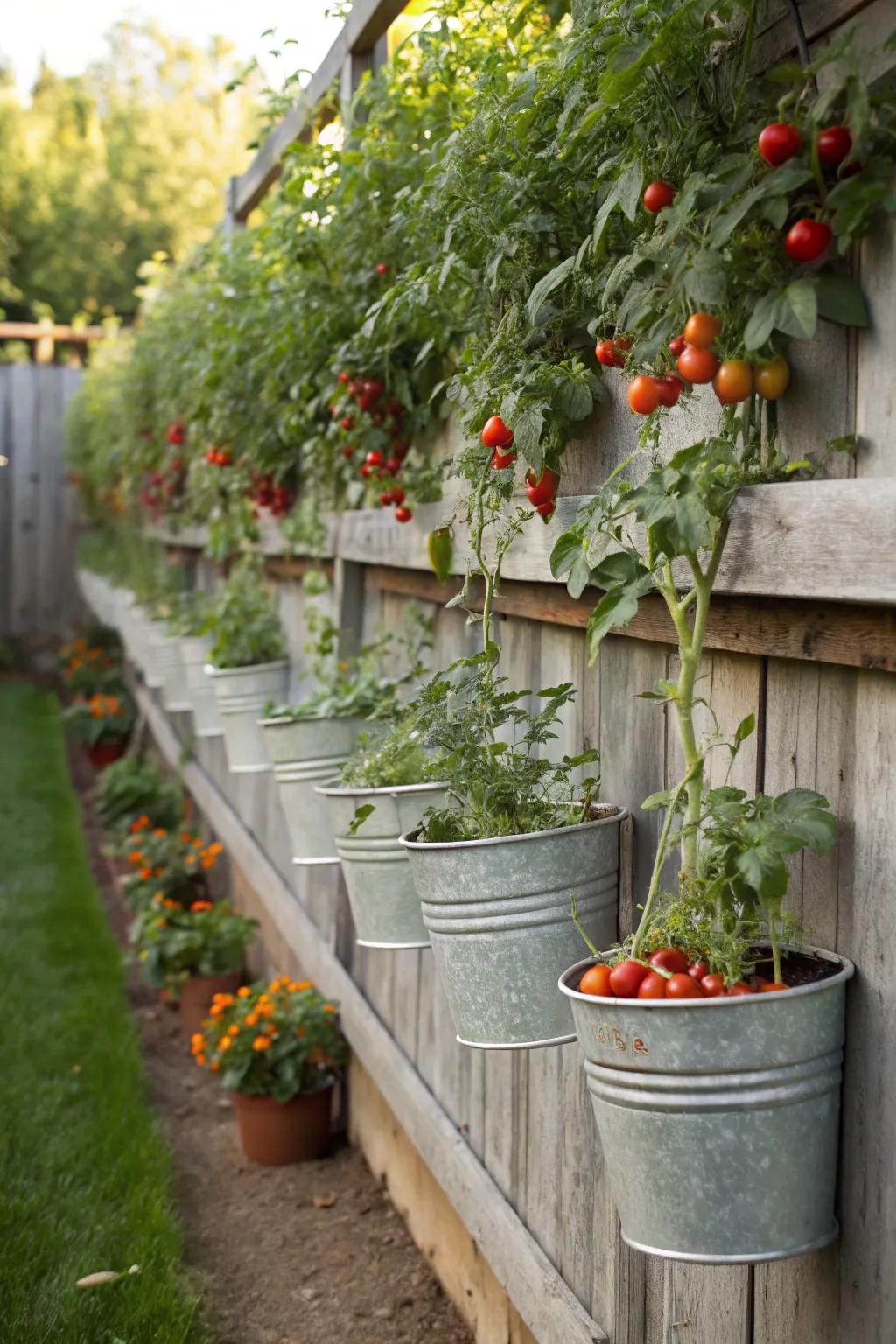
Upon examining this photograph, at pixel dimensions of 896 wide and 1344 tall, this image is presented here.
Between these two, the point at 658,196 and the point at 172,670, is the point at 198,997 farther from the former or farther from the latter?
the point at 658,196

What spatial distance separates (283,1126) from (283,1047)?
0.21 meters

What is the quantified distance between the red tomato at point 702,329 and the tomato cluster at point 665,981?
0.57 m

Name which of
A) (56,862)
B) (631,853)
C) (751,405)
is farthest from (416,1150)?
(56,862)

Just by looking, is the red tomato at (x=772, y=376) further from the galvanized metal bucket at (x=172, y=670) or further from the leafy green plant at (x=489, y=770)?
the galvanized metal bucket at (x=172, y=670)

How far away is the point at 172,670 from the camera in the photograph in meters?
5.39

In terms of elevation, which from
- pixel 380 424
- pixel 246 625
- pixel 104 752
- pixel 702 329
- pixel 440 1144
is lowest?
pixel 440 1144

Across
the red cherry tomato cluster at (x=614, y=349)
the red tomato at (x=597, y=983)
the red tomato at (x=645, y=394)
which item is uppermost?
the red cherry tomato cluster at (x=614, y=349)

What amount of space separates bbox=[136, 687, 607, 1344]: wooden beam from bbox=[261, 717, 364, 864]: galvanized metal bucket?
512 mm

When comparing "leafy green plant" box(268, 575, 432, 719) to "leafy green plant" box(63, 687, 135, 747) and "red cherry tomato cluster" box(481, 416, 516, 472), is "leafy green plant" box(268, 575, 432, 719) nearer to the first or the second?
"red cherry tomato cluster" box(481, 416, 516, 472)

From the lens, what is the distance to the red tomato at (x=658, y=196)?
1349mm

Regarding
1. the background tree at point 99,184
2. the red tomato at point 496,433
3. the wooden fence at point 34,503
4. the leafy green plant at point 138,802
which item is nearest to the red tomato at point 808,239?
the red tomato at point 496,433

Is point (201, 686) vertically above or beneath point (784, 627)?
beneath

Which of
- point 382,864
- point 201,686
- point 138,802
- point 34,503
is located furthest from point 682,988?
point 34,503

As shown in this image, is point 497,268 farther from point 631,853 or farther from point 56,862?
point 56,862
